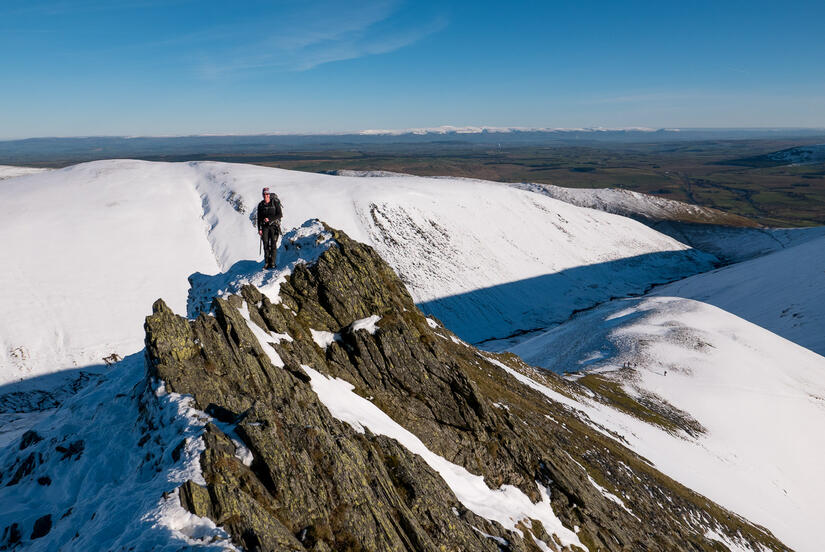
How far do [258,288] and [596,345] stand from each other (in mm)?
56916

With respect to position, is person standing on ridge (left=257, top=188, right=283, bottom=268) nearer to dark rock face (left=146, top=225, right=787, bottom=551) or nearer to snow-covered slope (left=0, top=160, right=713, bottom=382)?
dark rock face (left=146, top=225, right=787, bottom=551)

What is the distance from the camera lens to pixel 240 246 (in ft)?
239

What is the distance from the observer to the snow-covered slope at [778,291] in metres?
77.7

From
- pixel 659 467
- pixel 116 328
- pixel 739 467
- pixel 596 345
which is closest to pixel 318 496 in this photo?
pixel 659 467

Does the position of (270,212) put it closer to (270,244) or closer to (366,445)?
(270,244)

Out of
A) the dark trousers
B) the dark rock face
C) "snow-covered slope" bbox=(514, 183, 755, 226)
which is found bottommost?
"snow-covered slope" bbox=(514, 183, 755, 226)

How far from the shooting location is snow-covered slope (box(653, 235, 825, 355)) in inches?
3059

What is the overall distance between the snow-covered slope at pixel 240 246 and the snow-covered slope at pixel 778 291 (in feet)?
47.4

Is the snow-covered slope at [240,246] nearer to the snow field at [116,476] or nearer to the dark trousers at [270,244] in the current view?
the dark trousers at [270,244]

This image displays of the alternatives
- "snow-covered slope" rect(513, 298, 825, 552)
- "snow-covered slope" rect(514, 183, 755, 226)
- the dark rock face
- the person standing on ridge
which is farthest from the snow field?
"snow-covered slope" rect(514, 183, 755, 226)

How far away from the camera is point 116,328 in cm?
4891

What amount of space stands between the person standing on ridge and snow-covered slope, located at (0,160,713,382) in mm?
32757

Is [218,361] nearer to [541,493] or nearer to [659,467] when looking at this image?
[541,493]

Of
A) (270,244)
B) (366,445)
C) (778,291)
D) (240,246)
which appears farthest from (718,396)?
(240,246)
